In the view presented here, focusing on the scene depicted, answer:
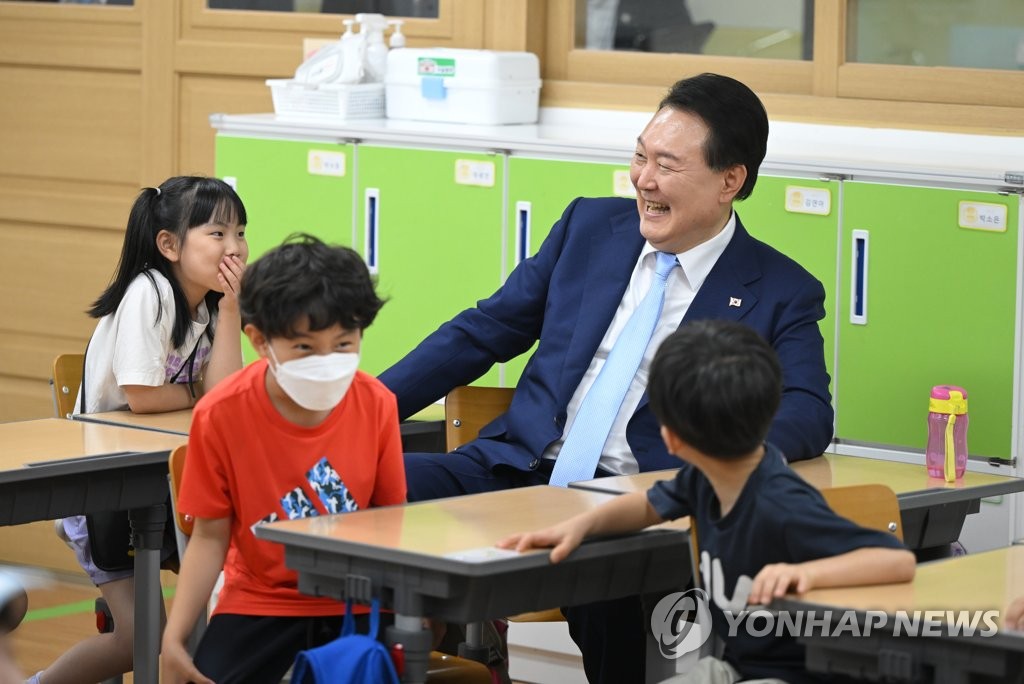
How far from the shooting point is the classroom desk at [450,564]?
2.61 meters

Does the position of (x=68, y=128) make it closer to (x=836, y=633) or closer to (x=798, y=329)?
(x=798, y=329)

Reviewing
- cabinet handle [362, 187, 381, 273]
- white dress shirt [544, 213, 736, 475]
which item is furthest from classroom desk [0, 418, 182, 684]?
cabinet handle [362, 187, 381, 273]

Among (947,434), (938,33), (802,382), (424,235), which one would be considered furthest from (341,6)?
(947,434)

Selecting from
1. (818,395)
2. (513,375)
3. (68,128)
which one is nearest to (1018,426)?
(818,395)

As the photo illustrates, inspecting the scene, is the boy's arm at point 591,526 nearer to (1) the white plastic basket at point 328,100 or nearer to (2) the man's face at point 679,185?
(2) the man's face at point 679,185

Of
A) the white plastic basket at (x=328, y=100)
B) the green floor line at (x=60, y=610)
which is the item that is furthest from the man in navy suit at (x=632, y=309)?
the green floor line at (x=60, y=610)

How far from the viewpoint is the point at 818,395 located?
136 inches

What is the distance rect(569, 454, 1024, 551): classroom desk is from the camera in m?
3.24

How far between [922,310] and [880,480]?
2.75 ft

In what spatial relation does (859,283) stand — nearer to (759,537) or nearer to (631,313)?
(631,313)

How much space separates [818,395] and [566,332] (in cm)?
57

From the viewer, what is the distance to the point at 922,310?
4.10m

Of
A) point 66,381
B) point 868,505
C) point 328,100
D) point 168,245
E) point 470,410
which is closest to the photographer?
point 868,505

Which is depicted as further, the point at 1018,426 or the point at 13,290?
the point at 13,290
